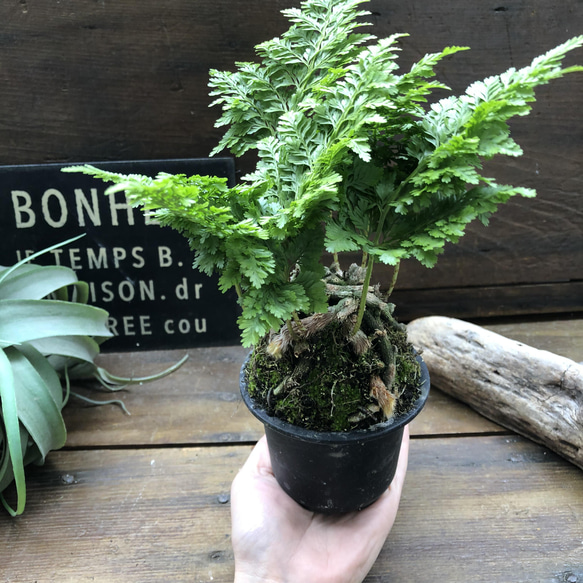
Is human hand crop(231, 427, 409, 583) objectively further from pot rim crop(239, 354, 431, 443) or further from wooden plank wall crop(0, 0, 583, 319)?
wooden plank wall crop(0, 0, 583, 319)

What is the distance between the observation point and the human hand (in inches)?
26.1

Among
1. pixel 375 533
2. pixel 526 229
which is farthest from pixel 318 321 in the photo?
pixel 526 229

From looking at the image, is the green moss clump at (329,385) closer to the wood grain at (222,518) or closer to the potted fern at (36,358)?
the wood grain at (222,518)

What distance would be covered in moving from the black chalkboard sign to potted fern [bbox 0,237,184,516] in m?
0.11

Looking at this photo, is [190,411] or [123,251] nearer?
[190,411]

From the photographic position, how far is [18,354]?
874 mm

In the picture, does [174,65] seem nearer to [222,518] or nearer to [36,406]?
[36,406]

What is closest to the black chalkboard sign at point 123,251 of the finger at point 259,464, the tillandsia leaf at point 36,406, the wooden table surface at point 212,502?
the wooden table surface at point 212,502

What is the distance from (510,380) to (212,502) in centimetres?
59

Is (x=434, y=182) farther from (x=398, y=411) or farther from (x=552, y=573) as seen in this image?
(x=552, y=573)

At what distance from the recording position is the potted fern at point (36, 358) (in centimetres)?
79

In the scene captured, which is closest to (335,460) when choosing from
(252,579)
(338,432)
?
(338,432)

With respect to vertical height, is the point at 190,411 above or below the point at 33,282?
below

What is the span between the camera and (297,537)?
2.29 feet
